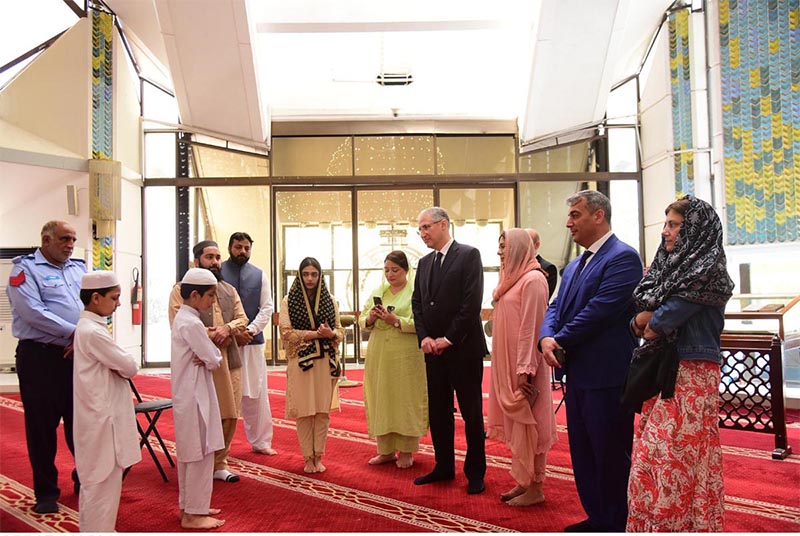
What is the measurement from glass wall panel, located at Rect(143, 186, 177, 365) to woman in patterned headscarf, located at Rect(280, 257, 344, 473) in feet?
18.5

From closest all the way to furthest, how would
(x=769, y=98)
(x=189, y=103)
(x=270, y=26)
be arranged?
(x=769, y=98)
(x=270, y=26)
(x=189, y=103)

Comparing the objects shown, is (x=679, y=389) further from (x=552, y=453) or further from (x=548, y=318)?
(x=552, y=453)

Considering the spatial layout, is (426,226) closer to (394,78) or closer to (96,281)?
(96,281)

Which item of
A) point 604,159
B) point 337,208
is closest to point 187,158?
point 337,208

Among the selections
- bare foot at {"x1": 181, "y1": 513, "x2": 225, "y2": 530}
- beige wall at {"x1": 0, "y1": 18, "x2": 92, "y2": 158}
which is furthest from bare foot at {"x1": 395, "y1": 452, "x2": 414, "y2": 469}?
beige wall at {"x1": 0, "y1": 18, "x2": 92, "y2": 158}

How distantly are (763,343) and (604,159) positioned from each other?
5.30m

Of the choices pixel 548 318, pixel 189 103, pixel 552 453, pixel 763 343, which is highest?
pixel 189 103

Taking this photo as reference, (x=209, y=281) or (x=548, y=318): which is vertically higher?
(x=209, y=281)

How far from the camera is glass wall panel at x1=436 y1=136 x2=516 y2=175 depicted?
944 centimetres

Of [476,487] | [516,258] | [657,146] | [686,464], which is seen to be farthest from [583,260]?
[657,146]

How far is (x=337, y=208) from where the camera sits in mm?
9461

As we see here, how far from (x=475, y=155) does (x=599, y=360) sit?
23.1 ft

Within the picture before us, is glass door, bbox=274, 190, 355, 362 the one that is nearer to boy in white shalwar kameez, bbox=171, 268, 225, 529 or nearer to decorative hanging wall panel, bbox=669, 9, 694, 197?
decorative hanging wall panel, bbox=669, 9, 694, 197

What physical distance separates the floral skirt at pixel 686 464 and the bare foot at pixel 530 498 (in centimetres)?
78
